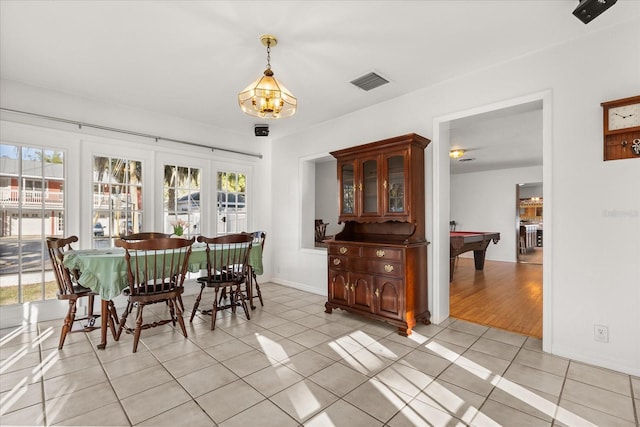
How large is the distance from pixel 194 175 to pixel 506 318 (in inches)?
186

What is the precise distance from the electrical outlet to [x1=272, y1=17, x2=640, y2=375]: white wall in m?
0.03

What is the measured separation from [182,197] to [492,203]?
26.5 feet

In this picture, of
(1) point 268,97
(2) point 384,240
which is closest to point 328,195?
(2) point 384,240

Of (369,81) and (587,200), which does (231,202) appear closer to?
(369,81)

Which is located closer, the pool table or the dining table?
the dining table

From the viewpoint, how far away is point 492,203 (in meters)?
8.69

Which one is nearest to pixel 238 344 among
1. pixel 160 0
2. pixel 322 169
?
pixel 160 0

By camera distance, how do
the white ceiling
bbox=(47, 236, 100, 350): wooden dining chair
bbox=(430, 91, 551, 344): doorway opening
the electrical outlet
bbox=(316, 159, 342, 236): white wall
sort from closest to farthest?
1. the white ceiling
2. the electrical outlet
3. bbox=(47, 236, 100, 350): wooden dining chair
4. bbox=(430, 91, 551, 344): doorway opening
5. bbox=(316, 159, 342, 236): white wall

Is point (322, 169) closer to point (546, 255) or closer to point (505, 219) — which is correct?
point (505, 219)

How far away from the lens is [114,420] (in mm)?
1788

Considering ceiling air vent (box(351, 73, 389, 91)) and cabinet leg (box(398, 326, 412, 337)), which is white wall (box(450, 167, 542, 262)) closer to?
ceiling air vent (box(351, 73, 389, 91))

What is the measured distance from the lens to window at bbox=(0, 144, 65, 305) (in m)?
3.38

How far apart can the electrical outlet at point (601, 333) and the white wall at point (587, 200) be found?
3cm

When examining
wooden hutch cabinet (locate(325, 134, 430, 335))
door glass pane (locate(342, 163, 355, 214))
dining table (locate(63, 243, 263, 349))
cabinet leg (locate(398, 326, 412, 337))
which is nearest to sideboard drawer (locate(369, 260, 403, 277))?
wooden hutch cabinet (locate(325, 134, 430, 335))
